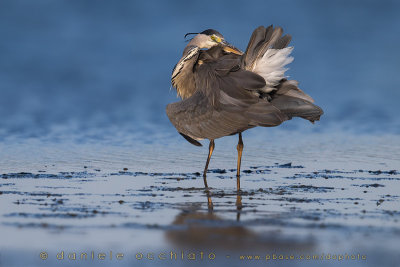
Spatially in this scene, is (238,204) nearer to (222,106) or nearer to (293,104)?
(222,106)

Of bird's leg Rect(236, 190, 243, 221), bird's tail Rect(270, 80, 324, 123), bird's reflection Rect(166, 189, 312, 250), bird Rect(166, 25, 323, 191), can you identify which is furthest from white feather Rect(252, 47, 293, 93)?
bird's reflection Rect(166, 189, 312, 250)

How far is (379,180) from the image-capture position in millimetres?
10414

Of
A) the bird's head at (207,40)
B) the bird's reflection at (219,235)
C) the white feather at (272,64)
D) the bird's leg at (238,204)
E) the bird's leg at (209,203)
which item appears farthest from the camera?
the bird's head at (207,40)

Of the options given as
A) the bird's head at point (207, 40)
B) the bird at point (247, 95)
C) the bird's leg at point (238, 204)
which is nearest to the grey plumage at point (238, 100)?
the bird at point (247, 95)

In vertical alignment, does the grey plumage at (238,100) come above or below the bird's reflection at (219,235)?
above

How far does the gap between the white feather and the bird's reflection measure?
2.72 meters

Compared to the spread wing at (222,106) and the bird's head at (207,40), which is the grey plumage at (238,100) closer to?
the spread wing at (222,106)

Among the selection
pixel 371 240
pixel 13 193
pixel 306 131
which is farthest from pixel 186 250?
pixel 306 131

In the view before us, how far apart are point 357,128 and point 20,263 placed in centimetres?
1485

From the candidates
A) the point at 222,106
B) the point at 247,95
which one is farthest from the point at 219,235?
the point at 222,106

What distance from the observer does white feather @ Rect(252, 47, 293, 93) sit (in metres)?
9.77

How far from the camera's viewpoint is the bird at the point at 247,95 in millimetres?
9609

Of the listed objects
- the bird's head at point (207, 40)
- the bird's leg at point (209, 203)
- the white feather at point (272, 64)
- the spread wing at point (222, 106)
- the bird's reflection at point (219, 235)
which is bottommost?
the bird's reflection at point (219, 235)

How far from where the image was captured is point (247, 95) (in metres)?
9.69
